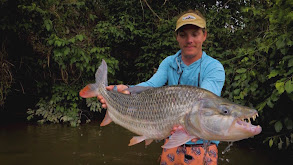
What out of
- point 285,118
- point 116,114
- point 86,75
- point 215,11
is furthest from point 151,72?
point 116,114

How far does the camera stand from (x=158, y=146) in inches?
253

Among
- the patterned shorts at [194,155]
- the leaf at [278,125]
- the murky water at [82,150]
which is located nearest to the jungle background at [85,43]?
the murky water at [82,150]

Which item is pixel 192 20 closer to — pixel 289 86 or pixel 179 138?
pixel 179 138

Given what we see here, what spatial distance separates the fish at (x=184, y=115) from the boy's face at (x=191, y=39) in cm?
49

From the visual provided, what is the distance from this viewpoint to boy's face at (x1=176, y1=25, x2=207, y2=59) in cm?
247

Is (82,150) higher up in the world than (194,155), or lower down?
lower down

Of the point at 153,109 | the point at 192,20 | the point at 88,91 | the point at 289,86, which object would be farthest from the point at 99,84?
the point at 289,86

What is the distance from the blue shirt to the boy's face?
111mm

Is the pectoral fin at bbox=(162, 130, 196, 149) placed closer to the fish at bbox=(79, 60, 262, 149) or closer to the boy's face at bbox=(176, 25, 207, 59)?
the fish at bbox=(79, 60, 262, 149)

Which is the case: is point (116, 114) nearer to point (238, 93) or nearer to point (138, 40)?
point (238, 93)

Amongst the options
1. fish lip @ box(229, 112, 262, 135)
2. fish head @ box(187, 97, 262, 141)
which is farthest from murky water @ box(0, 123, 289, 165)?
fish lip @ box(229, 112, 262, 135)

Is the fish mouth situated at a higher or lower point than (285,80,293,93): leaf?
lower

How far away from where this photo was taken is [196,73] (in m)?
2.53

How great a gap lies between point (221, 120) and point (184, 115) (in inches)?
10.5
